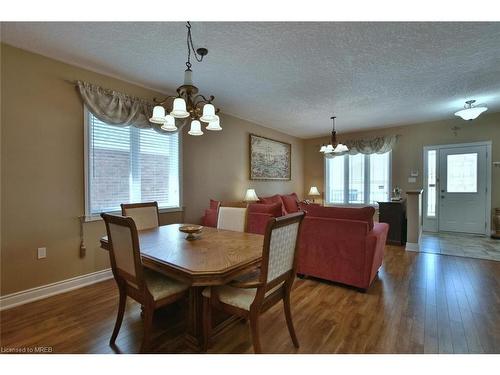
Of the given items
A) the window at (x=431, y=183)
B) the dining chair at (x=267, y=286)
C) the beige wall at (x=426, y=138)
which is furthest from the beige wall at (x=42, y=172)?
the window at (x=431, y=183)

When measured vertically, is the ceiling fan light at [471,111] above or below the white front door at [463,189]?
above

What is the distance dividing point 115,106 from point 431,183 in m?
6.40

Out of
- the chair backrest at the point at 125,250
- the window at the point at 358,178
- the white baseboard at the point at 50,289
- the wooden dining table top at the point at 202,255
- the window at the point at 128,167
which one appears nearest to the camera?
the wooden dining table top at the point at 202,255

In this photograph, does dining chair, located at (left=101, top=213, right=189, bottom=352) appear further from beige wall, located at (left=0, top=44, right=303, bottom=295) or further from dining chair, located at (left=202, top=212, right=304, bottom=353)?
beige wall, located at (left=0, top=44, right=303, bottom=295)

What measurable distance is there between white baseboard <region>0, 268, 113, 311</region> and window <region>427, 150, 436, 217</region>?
21.3 feet

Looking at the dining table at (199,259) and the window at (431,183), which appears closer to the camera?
the dining table at (199,259)

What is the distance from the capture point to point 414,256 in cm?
381

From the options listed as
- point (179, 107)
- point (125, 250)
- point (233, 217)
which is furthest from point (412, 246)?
point (125, 250)

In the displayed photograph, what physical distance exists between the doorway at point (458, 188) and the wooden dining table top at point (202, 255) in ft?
17.6

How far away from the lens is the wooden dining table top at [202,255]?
1.33 meters

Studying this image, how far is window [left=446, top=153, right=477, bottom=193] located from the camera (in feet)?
16.6

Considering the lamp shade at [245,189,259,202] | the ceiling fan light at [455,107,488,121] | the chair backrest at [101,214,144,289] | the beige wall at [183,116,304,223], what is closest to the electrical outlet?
the chair backrest at [101,214,144,289]

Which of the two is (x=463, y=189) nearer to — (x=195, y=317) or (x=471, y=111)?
(x=471, y=111)

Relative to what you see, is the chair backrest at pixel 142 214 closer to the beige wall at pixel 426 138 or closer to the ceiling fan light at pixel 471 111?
the ceiling fan light at pixel 471 111
